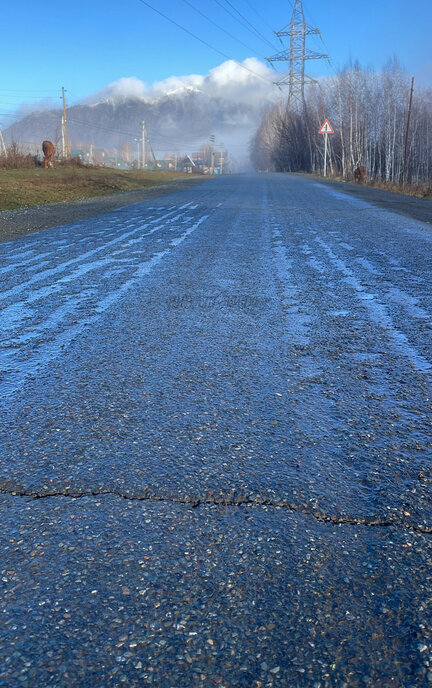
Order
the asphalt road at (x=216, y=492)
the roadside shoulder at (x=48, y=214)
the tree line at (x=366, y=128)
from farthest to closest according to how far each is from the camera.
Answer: the tree line at (x=366, y=128), the roadside shoulder at (x=48, y=214), the asphalt road at (x=216, y=492)

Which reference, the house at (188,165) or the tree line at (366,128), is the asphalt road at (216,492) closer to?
the tree line at (366,128)

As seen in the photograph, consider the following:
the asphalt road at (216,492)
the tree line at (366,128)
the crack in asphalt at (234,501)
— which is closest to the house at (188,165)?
the tree line at (366,128)

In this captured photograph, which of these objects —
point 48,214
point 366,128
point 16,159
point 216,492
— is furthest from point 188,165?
point 216,492

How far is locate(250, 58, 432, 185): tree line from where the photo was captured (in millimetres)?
55750

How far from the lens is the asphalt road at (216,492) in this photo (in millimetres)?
1430

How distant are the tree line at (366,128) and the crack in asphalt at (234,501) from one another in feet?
177

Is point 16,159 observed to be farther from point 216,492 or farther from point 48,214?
point 216,492

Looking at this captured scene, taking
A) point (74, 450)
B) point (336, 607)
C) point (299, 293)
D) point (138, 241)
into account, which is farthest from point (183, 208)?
point (336, 607)

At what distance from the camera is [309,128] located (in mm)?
63156

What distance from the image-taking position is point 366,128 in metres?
57.0

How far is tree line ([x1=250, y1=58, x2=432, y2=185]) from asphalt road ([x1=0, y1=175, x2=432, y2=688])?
51.9 metres

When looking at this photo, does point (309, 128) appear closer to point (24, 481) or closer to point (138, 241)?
point (138, 241)

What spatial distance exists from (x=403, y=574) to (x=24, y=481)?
1352mm

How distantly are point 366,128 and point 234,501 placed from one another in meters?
60.8
